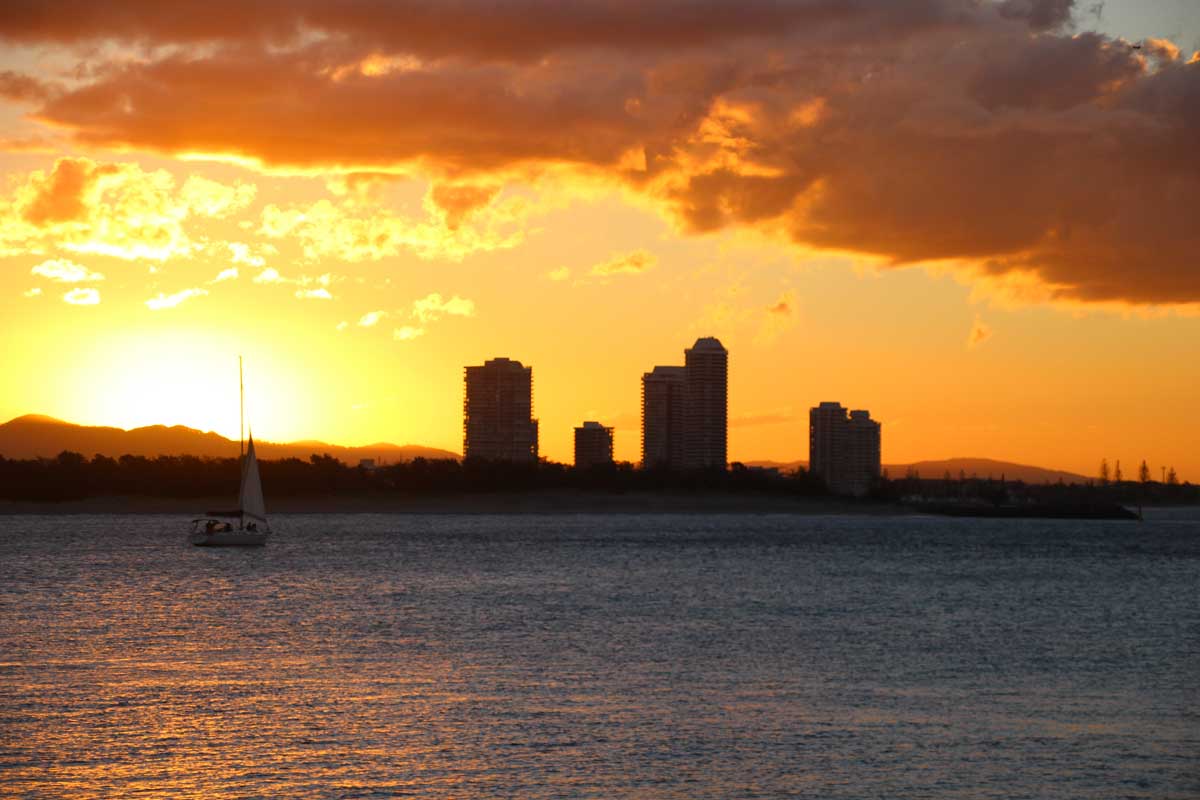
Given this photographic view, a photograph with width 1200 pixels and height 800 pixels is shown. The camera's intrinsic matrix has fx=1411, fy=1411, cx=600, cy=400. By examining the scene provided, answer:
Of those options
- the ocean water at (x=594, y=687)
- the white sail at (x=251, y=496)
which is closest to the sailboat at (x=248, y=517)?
the white sail at (x=251, y=496)

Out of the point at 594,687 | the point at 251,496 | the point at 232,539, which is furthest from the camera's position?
the point at 251,496

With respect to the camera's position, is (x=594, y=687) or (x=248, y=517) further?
(x=248, y=517)

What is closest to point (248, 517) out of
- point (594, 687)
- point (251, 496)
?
point (251, 496)

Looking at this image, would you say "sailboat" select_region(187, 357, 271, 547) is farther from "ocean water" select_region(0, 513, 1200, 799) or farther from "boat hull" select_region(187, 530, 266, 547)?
"ocean water" select_region(0, 513, 1200, 799)

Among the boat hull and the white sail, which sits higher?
the white sail

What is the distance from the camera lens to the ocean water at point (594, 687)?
2862 centimetres

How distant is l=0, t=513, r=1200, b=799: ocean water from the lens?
28625mm

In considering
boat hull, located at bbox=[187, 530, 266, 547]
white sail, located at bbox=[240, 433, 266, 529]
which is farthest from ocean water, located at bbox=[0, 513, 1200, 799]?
white sail, located at bbox=[240, 433, 266, 529]

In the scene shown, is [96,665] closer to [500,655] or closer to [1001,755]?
[500,655]

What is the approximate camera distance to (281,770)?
28891 mm

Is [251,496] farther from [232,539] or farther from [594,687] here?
[594,687]

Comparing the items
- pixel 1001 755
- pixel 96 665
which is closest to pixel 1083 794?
pixel 1001 755

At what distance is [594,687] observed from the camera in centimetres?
4019

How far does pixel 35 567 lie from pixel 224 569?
43.1 feet
